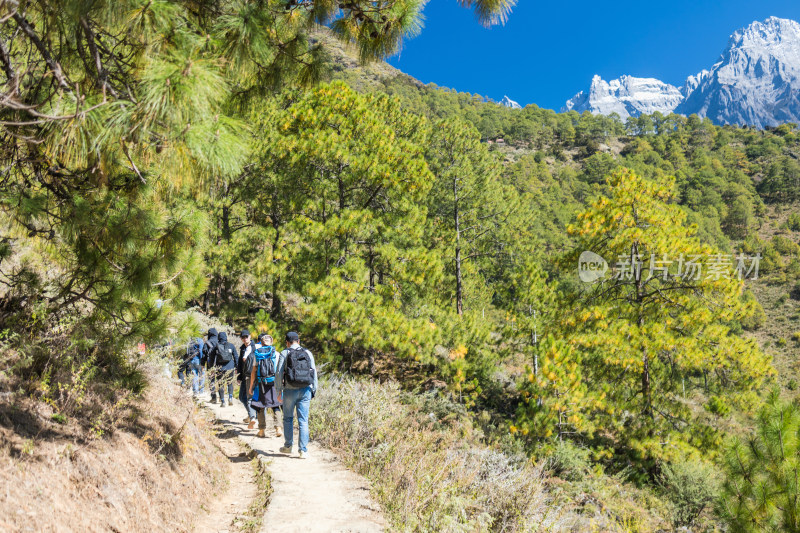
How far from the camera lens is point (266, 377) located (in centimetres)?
607

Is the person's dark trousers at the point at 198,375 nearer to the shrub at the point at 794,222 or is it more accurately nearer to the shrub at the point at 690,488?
the shrub at the point at 690,488

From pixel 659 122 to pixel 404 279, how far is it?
119 metres

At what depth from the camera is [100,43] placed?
3133mm

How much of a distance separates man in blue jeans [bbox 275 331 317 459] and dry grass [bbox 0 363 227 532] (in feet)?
3.12

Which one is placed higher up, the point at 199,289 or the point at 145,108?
the point at 145,108

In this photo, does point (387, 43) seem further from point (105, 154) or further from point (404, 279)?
point (404, 279)

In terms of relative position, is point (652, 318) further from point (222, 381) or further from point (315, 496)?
point (222, 381)

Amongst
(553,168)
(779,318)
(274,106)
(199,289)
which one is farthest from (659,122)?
(199,289)

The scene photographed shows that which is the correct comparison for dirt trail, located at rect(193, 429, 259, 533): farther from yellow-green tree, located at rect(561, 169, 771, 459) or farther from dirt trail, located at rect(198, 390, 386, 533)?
yellow-green tree, located at rect(561, 169, 771, 459)

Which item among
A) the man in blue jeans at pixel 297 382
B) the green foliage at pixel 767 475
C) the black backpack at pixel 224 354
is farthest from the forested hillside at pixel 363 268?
the black backpack at pixel 224 354

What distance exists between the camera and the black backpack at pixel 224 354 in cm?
A: 771

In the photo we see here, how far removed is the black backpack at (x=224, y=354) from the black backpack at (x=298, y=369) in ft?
9.95

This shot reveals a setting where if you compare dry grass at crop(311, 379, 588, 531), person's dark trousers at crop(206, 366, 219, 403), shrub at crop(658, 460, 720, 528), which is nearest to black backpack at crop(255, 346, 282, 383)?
dry grass at crop(311, 379, 588, 531)

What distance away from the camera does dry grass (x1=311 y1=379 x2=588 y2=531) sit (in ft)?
13.6
